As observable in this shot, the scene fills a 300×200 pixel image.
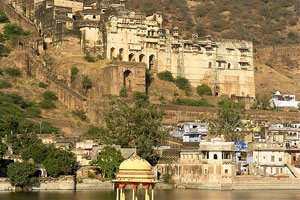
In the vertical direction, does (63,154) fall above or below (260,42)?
below

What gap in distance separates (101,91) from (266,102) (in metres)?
18.7

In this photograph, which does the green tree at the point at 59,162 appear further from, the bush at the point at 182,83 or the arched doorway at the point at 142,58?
the bush at the point at 182,83

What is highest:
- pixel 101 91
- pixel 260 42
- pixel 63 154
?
pixel 260 42

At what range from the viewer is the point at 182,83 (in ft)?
285

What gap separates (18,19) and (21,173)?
36764 millimetres

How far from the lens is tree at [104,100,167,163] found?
2518 inches

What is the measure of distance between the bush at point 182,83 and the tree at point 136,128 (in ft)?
50.5

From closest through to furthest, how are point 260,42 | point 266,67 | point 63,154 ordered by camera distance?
point 63,154, point 266,67, point 260,42

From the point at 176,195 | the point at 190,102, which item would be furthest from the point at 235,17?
the point at 176,195

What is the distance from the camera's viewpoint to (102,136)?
2692 inches

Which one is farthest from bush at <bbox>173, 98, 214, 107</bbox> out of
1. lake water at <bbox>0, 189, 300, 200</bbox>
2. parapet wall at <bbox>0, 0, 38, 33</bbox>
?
lake water at <bbox>0, 189, 300, 200</bbox>

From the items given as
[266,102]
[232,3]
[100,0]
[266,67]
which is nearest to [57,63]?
[100,0]

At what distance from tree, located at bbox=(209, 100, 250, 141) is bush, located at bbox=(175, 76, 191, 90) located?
5397mm

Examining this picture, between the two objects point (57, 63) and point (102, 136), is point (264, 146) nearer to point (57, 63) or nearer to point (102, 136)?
point (102, 136)
